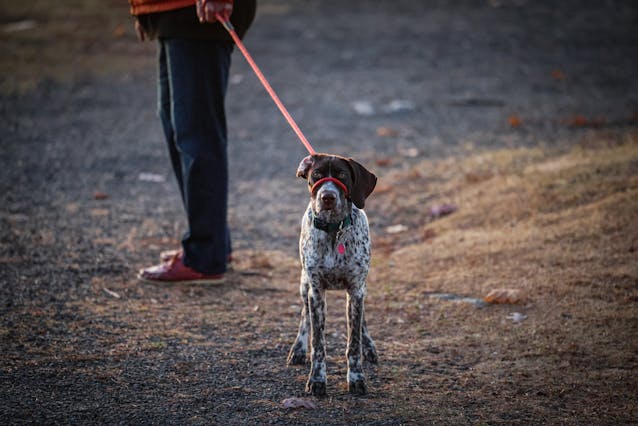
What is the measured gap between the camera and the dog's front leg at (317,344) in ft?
11.9

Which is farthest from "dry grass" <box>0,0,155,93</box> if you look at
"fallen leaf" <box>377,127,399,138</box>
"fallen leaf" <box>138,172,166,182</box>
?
"fallen leaf" <box>377,127,399,138</box>

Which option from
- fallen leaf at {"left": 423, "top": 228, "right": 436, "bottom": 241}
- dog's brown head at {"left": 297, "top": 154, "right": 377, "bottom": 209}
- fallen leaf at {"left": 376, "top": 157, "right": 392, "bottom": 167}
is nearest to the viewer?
dog's brown head at {"left": 297, "top": 154, "right": 377, "bottom": 209}

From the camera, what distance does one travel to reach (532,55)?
517 inches

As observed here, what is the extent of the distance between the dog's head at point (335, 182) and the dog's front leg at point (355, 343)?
18.1 inches

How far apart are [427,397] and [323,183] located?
45.9 inches

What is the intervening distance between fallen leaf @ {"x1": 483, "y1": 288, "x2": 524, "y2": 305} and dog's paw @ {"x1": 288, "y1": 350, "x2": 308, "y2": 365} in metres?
1.42

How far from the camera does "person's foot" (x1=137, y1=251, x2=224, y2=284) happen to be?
512 cm

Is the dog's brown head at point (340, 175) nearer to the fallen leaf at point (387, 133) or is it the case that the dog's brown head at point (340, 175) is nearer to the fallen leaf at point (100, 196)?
the fallen leaf at point (100, 196)

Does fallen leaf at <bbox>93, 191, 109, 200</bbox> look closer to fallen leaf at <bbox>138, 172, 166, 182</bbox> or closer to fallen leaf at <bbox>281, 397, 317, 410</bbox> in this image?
fallen leaf at <bbox>138, 172, 166, 182</bbox>

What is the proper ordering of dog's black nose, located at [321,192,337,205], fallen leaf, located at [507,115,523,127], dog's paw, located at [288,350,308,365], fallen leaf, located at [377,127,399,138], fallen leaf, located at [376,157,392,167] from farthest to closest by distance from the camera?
fallen leaf, located at [507,115,523,127] < fallen leaf, located at [377,127,399,138] < fallen leaf, located at [376,157,392,167] < dog's paw, located at [288,350,308,365] < dog's black nose, located at [321,192,337,205]

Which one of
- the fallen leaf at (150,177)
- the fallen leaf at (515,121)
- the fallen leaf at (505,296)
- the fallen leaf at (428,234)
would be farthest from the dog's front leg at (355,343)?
the fallen leaf at (515,121)

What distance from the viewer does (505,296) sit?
15.6 feet

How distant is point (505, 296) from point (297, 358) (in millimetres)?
1530

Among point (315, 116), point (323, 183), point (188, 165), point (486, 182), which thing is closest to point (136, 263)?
point (188, 165)
